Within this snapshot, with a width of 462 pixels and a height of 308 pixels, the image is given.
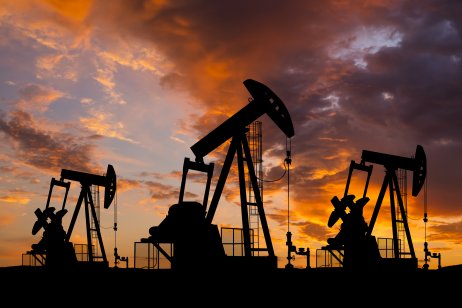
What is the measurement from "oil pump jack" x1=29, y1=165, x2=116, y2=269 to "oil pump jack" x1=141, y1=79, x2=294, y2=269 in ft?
40.5

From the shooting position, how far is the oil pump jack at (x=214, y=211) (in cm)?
2414

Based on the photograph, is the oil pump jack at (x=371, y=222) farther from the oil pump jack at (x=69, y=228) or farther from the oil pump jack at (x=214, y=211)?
the oil pump jack at (x=69, y=228)

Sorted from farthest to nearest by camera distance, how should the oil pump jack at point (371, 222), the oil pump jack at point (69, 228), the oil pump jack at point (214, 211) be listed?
the oil pump jack at point (69, 228) → the oil pump jack at point (371, 222) → the oil pump jack at point (214, 211)

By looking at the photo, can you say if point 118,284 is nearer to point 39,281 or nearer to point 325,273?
point 39,281

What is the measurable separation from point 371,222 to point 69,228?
18594mm

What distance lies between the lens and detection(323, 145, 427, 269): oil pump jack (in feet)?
97.2

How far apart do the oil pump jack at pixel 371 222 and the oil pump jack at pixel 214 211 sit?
236 inches

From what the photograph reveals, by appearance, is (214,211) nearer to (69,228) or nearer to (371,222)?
(371,222)

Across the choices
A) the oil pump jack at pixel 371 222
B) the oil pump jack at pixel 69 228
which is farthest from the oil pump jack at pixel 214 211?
the oil pump jack at pixel 69 228

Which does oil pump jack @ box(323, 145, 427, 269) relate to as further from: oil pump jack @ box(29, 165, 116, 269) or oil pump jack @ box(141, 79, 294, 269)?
oil pump jack @ box(29, 165, 116, 269)

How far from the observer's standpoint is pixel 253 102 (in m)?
25.4

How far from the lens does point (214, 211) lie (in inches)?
986

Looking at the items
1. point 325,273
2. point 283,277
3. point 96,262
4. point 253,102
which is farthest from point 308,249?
point 96,262

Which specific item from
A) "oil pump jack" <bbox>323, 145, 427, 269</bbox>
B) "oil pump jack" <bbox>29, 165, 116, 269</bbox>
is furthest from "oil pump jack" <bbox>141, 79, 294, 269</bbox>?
"oil pump jack" <bbox>29, 165, 116, 269</bbox>
